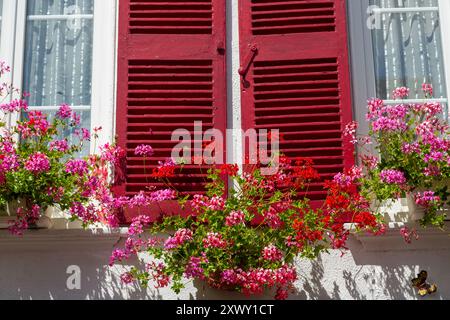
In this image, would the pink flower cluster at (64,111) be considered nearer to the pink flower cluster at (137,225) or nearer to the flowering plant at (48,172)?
the flowering plant at (48,172)

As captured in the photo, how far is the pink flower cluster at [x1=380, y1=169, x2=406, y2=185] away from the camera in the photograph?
4.91m

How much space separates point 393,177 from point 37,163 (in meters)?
1.99

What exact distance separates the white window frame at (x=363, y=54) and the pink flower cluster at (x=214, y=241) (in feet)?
4.14

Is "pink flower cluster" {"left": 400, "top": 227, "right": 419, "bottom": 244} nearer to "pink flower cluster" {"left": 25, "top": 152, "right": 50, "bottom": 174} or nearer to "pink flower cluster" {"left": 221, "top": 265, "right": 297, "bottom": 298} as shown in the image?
"pink flower cluster" {"left": 221, "top": 265, "right": 297, "bottom": 298}

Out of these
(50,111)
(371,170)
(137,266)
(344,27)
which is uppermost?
(344,27)

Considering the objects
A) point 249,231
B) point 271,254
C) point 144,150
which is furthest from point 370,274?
point 144,150

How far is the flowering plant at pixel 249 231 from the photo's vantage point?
4793 mm

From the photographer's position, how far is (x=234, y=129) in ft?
17.8

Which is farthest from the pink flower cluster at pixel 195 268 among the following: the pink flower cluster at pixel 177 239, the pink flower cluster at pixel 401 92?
the pink flower cluster at pixel 401 92

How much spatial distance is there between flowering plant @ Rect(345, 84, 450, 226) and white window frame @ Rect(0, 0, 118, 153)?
1492 millimetres

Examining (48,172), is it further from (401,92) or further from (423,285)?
(423,285)
